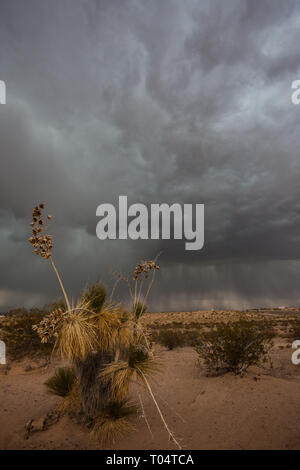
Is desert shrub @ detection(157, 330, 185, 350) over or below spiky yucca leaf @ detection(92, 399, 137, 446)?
below

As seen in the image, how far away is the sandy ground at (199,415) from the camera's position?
20.4ft

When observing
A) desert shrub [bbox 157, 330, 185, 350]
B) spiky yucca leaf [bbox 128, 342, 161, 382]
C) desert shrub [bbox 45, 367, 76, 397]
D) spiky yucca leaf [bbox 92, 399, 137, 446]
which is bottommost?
desert shrub [bbox 157, 330, 185, 350]

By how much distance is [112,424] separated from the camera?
623 cm

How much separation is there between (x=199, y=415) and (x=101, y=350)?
374 cm

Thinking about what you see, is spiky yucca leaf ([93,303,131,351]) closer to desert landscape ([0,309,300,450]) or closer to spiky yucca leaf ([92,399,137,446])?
desert landscape ([0,309,300,450])

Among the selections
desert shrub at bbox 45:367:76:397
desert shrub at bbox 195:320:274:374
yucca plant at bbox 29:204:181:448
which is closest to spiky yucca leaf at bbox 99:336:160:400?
yucca plant at bbox 29:204:181:448

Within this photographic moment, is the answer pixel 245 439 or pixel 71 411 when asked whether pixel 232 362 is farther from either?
pixel 71 411

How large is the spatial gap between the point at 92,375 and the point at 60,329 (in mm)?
1564

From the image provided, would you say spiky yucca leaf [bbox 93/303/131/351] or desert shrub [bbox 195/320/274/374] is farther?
desert shrub [bbox 195/320/274/374]

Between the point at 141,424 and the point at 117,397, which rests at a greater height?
the point at 117,397

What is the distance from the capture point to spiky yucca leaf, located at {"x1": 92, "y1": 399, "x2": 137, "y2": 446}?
6.17 meters

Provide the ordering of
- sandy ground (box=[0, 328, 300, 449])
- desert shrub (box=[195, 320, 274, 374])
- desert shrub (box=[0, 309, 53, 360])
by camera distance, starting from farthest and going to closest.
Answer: desert shrub (box=[0, 309, 53, 360]), desert shrub (box=[195, 320, 274, 374]), sandy ground (box=[0, 328, 300, 449])
